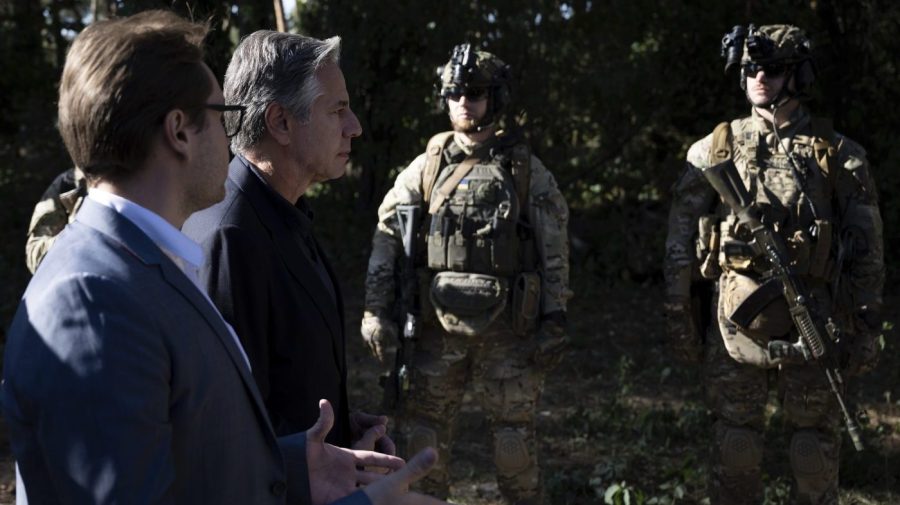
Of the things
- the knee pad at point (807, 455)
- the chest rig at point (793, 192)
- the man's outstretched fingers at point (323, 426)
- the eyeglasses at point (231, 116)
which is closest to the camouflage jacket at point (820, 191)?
the chest rig at point (793, 192)

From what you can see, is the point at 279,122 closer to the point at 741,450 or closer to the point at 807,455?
the point at 741,450

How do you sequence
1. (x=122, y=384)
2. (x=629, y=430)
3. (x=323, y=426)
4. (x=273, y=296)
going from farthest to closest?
(x=629, y=430), (x=273, y=296), (x=323, y=426), (x=122, y=384)

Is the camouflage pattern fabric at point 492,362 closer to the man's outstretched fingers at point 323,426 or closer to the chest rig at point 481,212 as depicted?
the chest rig at point 481,212

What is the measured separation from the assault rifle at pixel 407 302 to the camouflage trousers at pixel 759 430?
148cm

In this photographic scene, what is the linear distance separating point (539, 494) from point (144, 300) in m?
3.79

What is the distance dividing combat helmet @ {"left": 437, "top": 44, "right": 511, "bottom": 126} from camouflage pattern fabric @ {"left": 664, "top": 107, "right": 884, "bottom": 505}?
38.7 inches

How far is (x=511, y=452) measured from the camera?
16.5 ft

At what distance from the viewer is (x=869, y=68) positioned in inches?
379

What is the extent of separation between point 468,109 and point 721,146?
1.22 meters

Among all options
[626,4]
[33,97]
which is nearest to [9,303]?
[33,97]

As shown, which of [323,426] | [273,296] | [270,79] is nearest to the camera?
[323,426]

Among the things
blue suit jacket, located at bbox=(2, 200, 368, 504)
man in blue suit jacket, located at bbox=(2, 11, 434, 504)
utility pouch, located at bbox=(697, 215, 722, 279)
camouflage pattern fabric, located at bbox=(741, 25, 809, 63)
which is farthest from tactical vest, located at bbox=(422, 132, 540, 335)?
blue suit jacket, located at bbox=(2, 200, 368, 504)

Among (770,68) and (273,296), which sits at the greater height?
(770,68)

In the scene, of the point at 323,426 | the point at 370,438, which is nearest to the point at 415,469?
the point at 323,426
